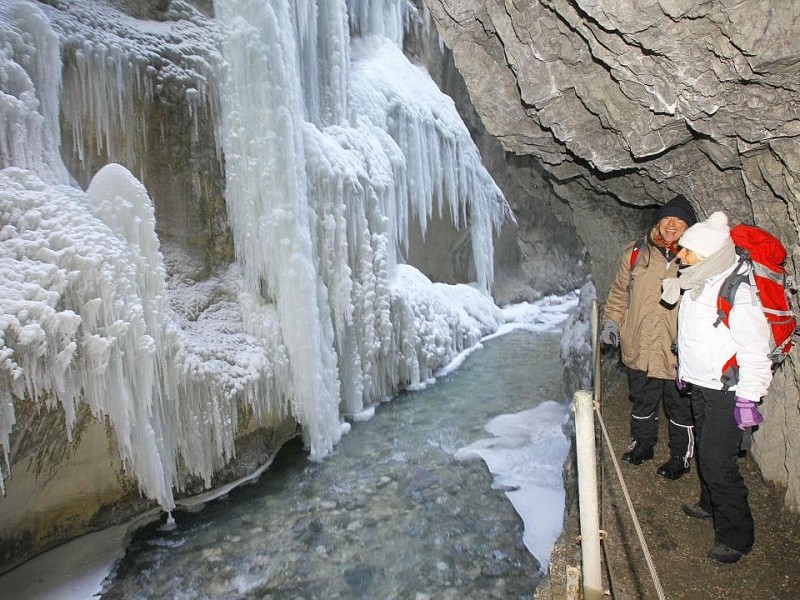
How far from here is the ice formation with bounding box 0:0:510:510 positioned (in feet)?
14.4

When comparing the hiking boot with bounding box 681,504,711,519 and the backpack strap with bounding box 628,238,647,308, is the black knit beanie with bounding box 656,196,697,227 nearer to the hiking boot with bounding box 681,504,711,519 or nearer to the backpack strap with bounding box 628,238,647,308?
the backpack strap with bounding box 628,238,647,308

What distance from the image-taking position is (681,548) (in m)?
3.06

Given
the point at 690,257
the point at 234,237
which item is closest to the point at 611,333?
the point at 690,257

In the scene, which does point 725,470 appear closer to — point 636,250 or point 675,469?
point 675,469

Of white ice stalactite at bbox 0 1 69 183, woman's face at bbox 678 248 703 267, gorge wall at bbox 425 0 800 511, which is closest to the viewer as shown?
gorge wall at bbox 425 0 800 511

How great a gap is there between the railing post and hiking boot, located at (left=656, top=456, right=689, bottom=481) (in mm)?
1621

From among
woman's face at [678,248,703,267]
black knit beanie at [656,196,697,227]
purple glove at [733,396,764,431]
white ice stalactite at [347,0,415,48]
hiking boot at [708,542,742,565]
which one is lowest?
hiking boot at [708,542,742,565]

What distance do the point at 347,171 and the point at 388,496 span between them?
4603 millimetres

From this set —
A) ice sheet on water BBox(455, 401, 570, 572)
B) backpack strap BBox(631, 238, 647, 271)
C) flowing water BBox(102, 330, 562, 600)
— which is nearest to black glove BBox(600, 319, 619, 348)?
backpack strap BBox(631, 238, 647, 271)

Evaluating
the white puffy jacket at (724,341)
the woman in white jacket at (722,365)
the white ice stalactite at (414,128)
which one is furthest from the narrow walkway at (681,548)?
the white ice stalactite at (414,128)

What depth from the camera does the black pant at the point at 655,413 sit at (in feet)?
12.1

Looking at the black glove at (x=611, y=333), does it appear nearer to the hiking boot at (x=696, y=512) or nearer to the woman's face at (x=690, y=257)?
the woman's face at (x=690, y=257)

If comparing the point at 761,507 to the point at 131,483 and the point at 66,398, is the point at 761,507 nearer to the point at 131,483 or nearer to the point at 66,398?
the point at 66,398

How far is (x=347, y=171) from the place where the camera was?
25.8 ft
